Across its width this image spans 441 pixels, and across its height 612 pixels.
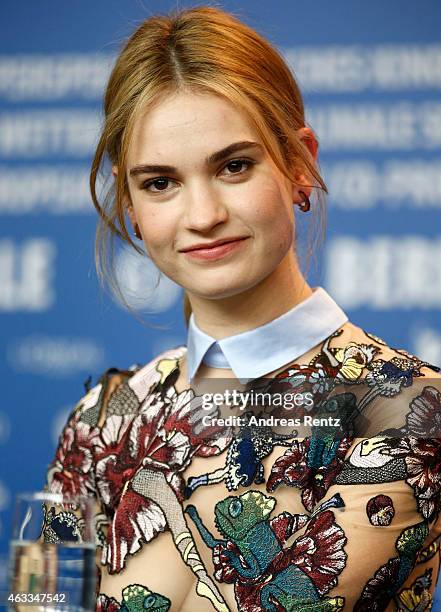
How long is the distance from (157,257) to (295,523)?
1.26 feet

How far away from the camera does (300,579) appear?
1149mm

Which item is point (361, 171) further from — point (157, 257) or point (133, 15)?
point (157, 257)

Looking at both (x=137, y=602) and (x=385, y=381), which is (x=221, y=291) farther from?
(x=137, y=602)

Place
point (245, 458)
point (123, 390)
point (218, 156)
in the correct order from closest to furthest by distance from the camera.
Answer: point (218, 156)
point (245, 458)
point (123, 390)

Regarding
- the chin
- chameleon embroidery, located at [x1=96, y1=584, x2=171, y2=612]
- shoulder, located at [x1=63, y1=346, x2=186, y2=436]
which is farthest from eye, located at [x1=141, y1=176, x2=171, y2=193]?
chameleon embroidery, located at [x1=96, y1=584, x2=171, y2=612]

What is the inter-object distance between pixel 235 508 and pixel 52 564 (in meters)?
0.56

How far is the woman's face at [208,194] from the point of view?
127 centimetres

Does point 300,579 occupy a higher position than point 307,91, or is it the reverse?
point 307,91

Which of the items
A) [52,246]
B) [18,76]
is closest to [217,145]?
[52,246]

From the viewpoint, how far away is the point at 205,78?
Answer: 1.30 m

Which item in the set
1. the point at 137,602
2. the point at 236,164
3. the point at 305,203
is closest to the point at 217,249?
the point at 236,164

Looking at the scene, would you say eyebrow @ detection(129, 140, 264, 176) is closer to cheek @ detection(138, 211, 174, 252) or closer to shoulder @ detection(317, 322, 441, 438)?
cheek @ detection(138, 211, 174, 252)

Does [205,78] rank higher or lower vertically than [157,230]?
higher

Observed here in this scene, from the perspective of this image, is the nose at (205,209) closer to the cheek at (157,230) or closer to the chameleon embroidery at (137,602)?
the cheek at (157,230)
